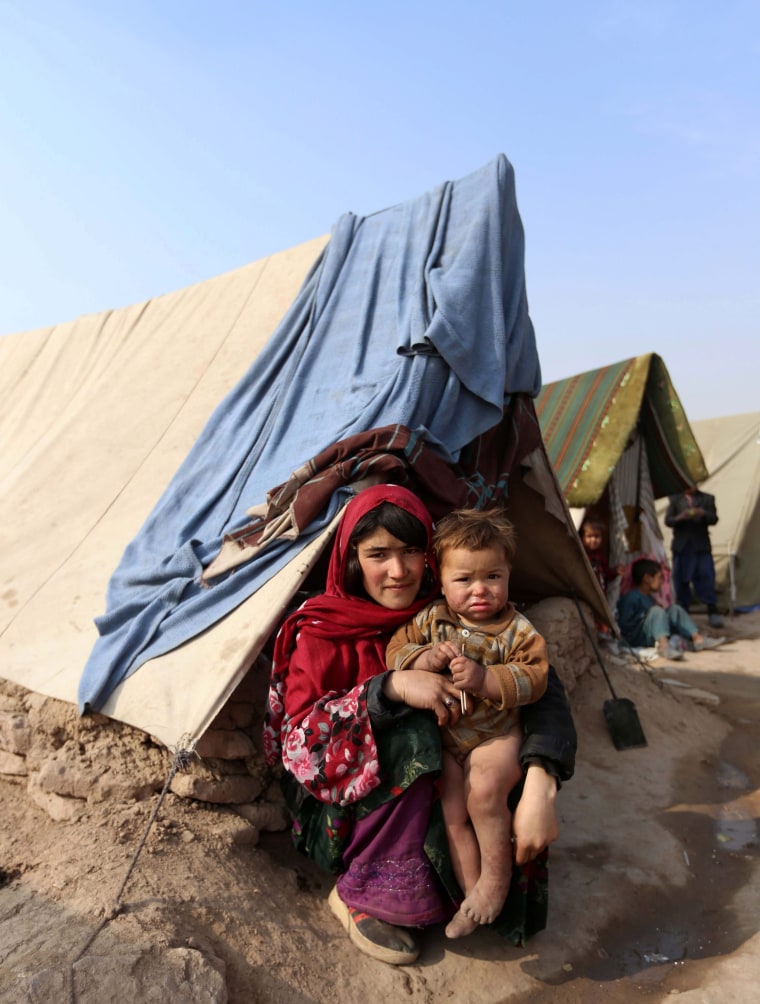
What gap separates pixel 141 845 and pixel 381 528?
1.07 m

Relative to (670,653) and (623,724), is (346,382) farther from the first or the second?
(670,653)

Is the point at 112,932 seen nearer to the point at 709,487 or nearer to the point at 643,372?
the point at 643,372

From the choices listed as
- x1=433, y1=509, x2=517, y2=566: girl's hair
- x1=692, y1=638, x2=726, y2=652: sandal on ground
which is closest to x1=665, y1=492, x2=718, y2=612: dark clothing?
x1=692, y1=638, x2=726, y2=652: sandal on ground

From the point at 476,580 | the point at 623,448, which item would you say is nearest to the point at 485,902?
the point at 476,580

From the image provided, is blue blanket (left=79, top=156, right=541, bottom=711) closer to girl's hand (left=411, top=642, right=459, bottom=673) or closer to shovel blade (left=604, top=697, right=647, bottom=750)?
girl's hand (left=411, top=642, right=459, bottom=673)

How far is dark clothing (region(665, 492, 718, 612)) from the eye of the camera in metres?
8.07

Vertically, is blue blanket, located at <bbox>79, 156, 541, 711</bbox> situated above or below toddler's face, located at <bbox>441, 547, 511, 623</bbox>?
above

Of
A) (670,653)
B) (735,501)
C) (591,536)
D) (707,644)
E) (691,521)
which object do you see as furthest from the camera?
(735,501)

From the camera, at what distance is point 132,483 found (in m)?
3.77

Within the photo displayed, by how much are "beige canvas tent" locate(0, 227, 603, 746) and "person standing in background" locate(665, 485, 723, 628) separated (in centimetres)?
420

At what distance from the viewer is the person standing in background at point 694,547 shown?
8047 millimetres

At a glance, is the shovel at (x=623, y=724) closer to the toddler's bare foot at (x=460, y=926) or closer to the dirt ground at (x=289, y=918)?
the dirt ground at (x=289, y=918)

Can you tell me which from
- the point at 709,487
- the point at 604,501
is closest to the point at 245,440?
the point at 604,501

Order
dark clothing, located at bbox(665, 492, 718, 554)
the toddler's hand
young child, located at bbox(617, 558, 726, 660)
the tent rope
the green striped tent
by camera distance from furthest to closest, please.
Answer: dark clothing, located at bbox(665, 492, 718, 554), the green striped tent, young child, located at bbox(617, 558, 726, 660), the toddler's hand, the tent rope
